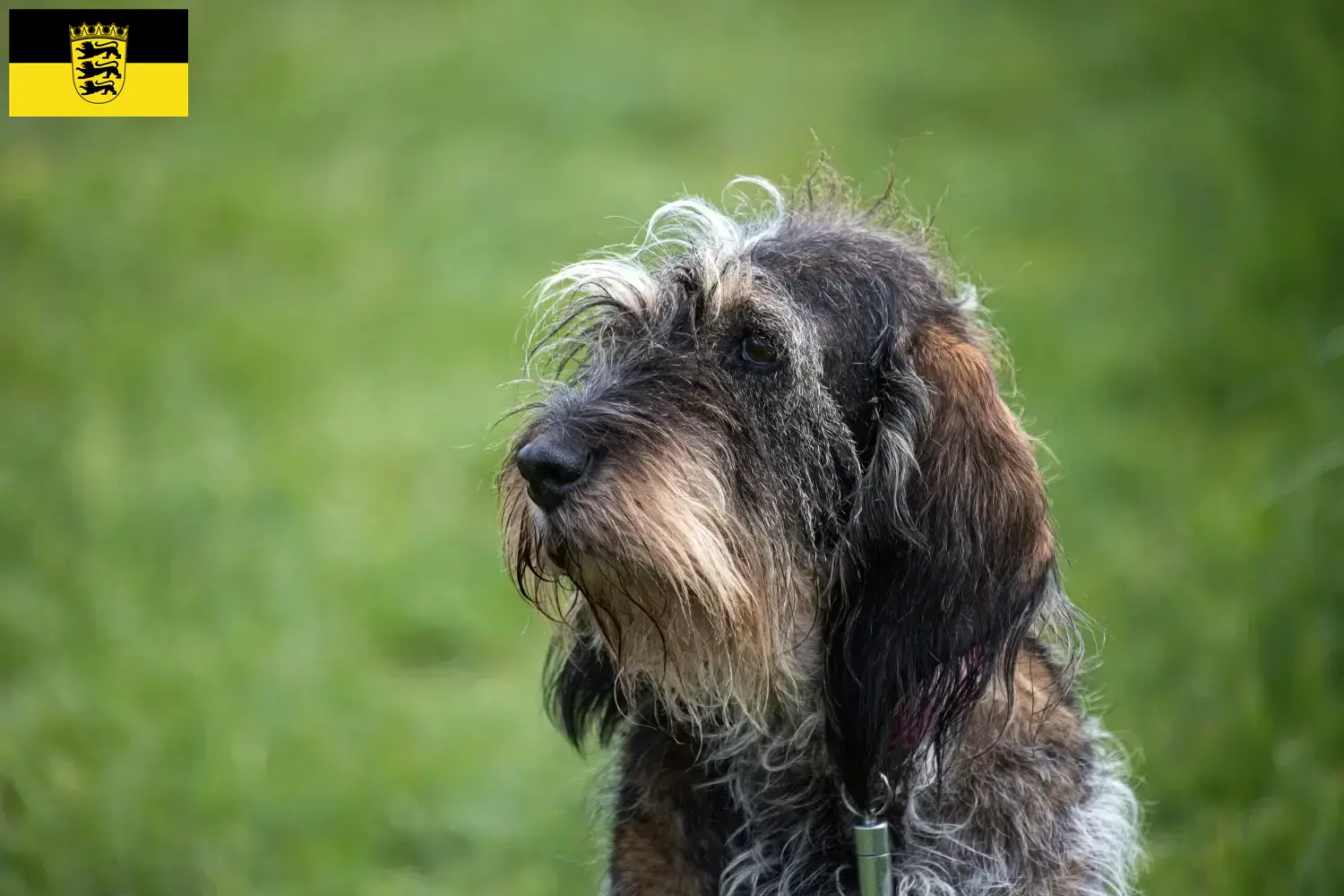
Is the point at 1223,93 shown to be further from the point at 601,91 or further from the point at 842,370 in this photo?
the point at 842,370

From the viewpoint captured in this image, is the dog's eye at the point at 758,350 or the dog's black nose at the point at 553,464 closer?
the dog's black nose at the point at 553,464

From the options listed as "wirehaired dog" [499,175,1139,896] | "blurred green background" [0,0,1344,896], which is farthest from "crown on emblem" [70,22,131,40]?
"wirehaired dog" [499,175,1139,896]

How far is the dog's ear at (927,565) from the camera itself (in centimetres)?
293

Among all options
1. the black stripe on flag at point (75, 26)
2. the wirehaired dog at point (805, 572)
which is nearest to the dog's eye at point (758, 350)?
the wirehaired dog at point (805, 572)

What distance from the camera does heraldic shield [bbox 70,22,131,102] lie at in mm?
5964

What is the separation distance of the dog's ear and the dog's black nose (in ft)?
1.94

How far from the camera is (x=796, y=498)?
2961 millimetres

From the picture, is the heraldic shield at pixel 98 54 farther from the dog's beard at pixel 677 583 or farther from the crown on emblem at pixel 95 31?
the dog's beard at pixel 677 583

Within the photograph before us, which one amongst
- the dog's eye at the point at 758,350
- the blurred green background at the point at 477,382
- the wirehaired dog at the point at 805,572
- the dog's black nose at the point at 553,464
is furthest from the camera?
the blurred green background at the point at 477,382

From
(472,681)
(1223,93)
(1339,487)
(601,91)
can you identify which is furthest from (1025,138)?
(472,681)

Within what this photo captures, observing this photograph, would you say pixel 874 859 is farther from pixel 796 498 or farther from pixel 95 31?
pixel 95 31

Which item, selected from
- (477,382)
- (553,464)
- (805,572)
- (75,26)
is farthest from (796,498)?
(477,382)

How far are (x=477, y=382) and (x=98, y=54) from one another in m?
2.34

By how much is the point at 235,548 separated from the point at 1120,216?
5.23 metres
